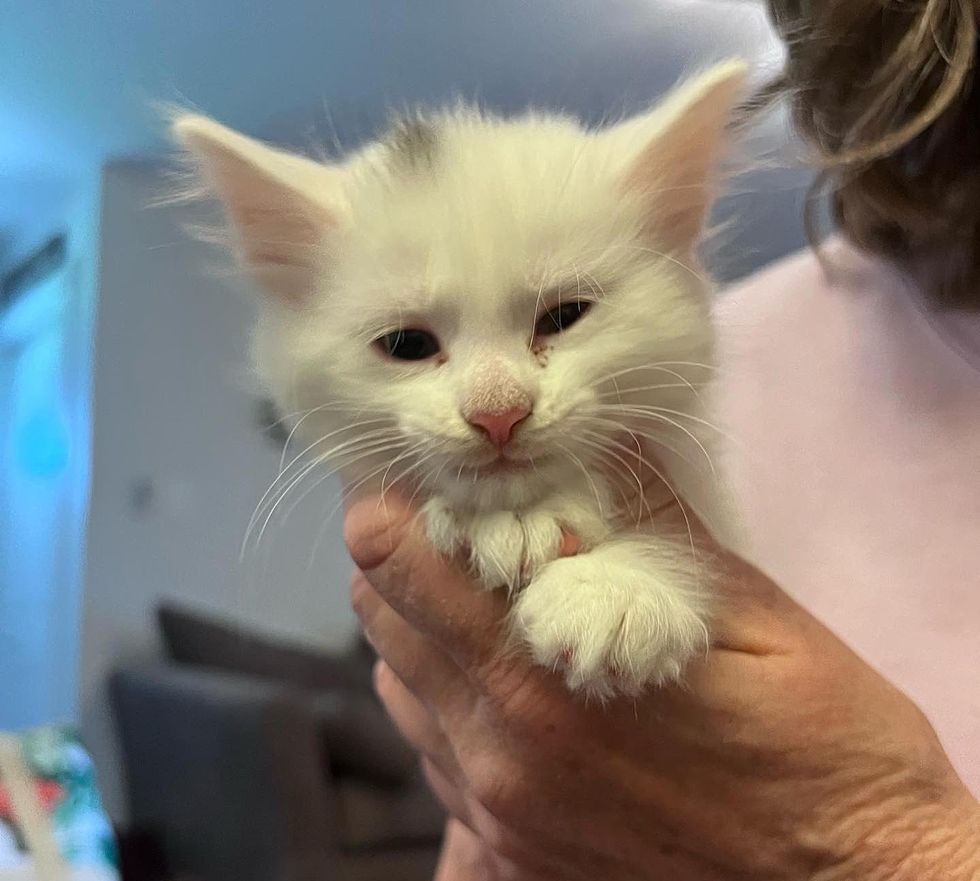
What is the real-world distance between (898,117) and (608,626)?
664 millimetres

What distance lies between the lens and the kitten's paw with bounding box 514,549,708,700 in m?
0.59

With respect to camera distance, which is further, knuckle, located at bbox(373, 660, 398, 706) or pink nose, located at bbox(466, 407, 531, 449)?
knuckle, located at bbox(373, 660, 398, 706)

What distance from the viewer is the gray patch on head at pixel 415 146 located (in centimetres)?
72

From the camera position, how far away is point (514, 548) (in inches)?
25.7

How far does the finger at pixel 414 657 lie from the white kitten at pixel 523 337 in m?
0.12

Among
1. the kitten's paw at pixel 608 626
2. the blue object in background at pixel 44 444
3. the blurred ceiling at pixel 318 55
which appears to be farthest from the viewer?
the blue object in background at pixel 44 444

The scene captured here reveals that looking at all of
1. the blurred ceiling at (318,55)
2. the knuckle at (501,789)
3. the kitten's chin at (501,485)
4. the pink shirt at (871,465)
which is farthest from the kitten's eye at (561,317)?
the blurred ceiling at (318,55)

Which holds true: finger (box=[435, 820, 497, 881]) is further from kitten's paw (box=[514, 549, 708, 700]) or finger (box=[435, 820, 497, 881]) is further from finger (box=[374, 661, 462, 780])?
kitten's paw (box=[514, 549, 708, 700])

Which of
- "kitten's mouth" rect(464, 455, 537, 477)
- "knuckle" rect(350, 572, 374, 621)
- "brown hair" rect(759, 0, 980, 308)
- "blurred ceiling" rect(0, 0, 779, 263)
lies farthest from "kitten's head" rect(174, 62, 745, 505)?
"blurred ceiling" rect(0, 0, 779, 263)

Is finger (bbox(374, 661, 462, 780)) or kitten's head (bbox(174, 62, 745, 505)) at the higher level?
kitten's head (bbox(174, 62, 745, 505))

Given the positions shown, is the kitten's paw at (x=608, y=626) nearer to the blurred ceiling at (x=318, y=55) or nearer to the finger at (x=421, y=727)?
the finger at (x=421, y=727)

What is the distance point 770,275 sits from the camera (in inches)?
50.2

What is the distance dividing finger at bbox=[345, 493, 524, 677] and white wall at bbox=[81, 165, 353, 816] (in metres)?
1.71

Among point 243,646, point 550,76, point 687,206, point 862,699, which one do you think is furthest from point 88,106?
point 862,699
